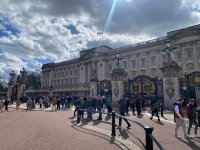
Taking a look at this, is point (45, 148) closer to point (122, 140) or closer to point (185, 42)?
point (122, 140)

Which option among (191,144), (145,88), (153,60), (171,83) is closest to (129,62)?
(153,60)

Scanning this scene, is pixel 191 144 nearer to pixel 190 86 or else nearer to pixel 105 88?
pixel 190 86

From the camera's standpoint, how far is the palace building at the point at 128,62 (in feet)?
178

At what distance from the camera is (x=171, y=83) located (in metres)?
18.9

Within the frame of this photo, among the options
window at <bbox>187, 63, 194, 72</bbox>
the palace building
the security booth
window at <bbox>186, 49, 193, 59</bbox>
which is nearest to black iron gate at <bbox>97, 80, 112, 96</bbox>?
the palace building

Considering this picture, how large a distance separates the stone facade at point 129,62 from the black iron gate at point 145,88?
228 inches

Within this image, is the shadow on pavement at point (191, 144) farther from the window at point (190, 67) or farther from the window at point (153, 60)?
the window at point (153, 60)

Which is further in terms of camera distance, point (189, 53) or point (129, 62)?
point (129, 62)

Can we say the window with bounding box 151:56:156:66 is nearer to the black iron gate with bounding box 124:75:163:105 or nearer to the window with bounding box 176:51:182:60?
the window with bounding box 176:51:182:60

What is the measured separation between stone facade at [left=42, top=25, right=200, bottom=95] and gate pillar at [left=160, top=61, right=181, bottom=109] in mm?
10389

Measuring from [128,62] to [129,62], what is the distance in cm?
36

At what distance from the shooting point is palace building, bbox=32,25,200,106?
54406 millimetres

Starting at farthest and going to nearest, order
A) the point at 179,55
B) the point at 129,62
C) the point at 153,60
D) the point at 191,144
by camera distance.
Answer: the point at 129,62 → the point at 153,60 → the point at 179,55 → the point at 191,144

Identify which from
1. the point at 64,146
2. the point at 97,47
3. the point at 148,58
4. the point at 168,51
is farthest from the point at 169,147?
the point at 97,47
